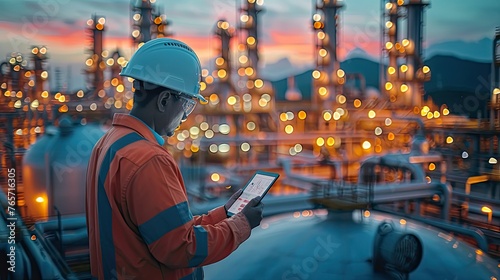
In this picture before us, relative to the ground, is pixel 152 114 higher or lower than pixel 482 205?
higher

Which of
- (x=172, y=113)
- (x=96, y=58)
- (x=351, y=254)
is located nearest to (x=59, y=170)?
(x=351, y=254)

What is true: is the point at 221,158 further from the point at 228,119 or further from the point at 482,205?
the point at 482,205

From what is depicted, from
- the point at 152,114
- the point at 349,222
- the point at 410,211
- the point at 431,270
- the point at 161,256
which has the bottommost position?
the point at 410,211

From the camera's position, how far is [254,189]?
5.95 feet

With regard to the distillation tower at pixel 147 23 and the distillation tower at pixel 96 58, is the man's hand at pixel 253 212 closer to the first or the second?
the distillation tower at pixel 147 23

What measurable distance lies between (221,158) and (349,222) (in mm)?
11152

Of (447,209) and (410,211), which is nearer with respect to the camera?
(447,209)

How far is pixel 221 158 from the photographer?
14.4 meters

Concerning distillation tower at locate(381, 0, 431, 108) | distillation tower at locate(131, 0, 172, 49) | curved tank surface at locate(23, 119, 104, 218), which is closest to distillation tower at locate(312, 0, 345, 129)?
distillation tower at locate(381, 0, 431, 108)

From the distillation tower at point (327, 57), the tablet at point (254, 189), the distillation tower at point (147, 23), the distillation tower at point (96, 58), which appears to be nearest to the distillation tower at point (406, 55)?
the distillation tower at point (327, 57)

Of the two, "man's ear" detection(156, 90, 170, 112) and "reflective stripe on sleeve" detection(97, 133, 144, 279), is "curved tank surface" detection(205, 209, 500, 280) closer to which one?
"reflective stripe on sleeve" detection(97, 133, 144, 279)

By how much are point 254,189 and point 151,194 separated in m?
0.47

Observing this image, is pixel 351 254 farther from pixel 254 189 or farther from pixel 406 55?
pixel 406 55

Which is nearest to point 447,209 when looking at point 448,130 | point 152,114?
point 448,130
